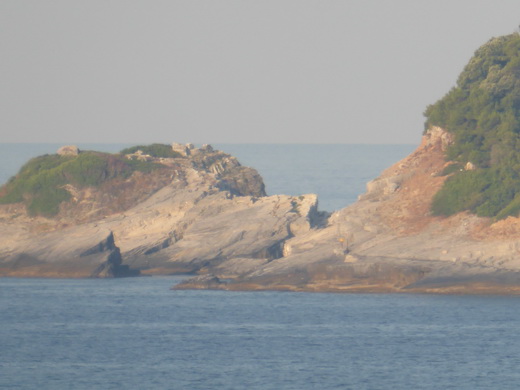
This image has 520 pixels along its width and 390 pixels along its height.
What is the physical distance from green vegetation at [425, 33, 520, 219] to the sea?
8.37 m

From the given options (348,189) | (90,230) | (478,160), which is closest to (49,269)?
(90,230)

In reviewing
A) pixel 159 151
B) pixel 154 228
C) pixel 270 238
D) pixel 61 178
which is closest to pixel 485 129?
pixel 270 238

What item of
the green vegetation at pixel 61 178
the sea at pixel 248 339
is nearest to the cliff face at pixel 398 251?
the sea at pixel 248 339

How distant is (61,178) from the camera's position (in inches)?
3883

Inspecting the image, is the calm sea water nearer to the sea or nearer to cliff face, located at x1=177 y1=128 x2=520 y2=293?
the sea

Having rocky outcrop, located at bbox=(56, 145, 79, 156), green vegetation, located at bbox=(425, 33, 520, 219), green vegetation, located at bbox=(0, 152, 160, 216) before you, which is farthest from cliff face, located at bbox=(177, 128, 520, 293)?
rocky outcrop, located at bbox=(56, 145, 79, 156)

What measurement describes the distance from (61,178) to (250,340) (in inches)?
1518

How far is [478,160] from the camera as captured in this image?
275ft

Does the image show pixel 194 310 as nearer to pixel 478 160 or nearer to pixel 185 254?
pixel 185 254

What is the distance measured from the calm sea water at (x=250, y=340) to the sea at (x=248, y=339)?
0.05m

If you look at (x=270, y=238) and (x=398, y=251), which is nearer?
(x=398, y=251)

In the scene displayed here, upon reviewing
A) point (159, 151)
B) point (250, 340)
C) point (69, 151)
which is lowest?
point (250, 340)

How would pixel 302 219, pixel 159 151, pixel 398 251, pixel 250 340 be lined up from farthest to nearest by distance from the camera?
pixel 159 151
pixel 302 219
pixel 398 251
pixel 250 340

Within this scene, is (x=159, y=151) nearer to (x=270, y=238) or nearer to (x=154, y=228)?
(x=154, y=228)
